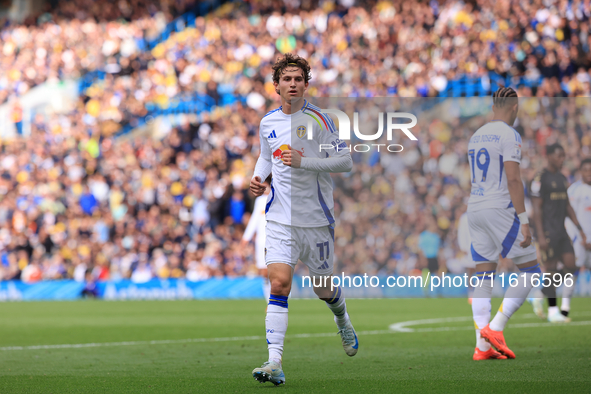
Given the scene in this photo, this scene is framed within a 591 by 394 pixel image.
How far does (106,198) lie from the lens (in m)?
23.8

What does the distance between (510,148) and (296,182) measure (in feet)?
7.12

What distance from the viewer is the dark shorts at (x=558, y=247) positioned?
975 cm

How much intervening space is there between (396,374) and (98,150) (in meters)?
21.1

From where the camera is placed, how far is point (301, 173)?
6078 mm

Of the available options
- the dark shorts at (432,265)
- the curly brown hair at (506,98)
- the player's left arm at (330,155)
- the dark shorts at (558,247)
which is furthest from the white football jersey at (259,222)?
the player's left arm at (330,155)

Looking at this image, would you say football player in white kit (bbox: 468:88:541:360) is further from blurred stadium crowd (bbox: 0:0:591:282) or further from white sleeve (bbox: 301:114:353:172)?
blurred stadium crowd (bbox: 0:0:591:282)

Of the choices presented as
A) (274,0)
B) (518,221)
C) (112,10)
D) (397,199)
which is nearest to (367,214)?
(397,199)

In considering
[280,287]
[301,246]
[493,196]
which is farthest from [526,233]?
[280,287]

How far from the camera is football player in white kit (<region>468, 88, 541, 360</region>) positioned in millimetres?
6980

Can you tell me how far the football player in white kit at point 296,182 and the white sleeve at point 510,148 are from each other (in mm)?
1790

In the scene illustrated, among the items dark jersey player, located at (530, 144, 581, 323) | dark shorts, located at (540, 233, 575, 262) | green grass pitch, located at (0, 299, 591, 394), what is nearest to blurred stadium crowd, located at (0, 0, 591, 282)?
green grass pitch, located at (0, 299, 591, 394)

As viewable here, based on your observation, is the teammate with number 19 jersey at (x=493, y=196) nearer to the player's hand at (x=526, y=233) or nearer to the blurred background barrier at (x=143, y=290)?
the player's hand at (x=526, y=233)

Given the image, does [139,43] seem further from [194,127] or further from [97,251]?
[97,251]

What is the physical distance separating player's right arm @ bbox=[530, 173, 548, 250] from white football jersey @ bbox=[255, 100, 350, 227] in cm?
352
